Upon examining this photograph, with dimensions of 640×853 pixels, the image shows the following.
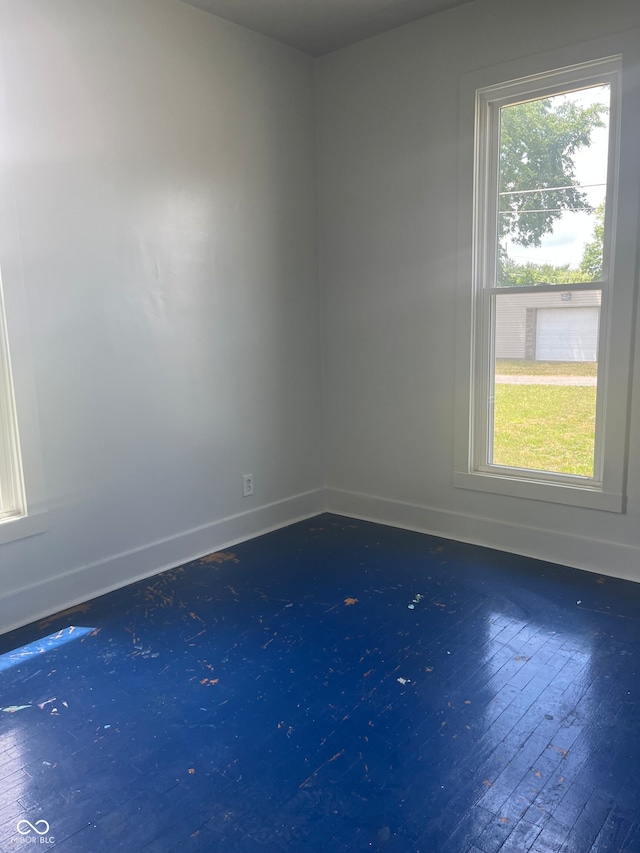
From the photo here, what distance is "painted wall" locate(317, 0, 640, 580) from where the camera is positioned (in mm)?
2975

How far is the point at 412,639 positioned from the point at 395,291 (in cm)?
194

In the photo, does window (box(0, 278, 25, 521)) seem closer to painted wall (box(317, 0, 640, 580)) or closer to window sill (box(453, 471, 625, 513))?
painted wall (box(317, 0, 640, 580))

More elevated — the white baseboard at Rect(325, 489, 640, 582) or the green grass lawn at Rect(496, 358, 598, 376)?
the green grass lawn at Rect(496, 358, 598, 376)

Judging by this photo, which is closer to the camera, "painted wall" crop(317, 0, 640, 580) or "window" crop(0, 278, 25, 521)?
"window" crop(0, 278, 25, 521)

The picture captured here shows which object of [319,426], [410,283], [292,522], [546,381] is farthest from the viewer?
[319,426]

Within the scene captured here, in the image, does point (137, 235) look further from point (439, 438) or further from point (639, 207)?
point (639, 207)

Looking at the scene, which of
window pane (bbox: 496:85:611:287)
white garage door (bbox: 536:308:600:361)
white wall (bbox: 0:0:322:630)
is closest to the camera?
white wall (bbox: 0:0:322:630)

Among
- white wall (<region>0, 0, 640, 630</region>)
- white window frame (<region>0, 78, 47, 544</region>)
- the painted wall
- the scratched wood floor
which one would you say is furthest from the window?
the painted wall

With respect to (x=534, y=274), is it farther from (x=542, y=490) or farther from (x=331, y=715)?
(x=331, y=715)

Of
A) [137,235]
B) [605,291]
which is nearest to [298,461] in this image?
[137,235]

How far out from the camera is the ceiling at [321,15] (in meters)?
3.02

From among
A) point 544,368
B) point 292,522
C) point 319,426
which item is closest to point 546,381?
point 544,368

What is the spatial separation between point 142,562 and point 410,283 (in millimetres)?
2011

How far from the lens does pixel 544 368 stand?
121 inches
